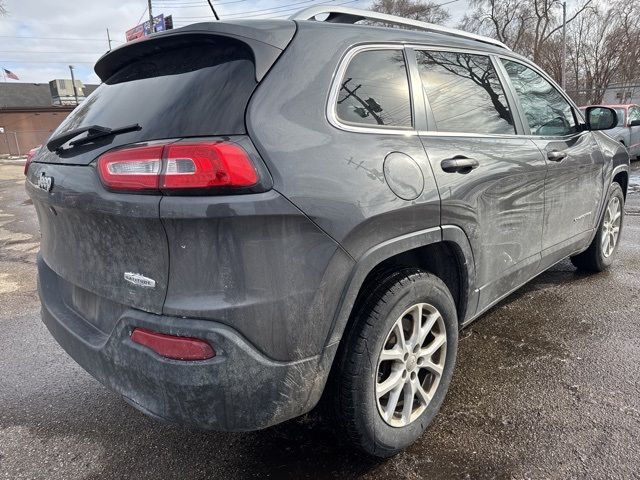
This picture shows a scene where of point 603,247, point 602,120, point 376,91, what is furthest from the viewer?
point 603,247

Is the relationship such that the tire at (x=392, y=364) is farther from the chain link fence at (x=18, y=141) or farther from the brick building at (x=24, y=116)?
the chain link fence at (x=18, y=141)

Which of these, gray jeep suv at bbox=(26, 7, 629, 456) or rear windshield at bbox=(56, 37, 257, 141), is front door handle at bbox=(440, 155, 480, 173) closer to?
gray jeep suv at bbox=(26, 7, 629, 456)

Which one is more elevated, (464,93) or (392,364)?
(464,93)

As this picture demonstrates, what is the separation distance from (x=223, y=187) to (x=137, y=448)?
1510 mm

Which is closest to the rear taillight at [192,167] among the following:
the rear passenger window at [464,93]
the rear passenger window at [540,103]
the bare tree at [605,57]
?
the rear passenger window at [464,93]

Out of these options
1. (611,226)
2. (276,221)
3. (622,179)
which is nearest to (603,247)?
(611,226)

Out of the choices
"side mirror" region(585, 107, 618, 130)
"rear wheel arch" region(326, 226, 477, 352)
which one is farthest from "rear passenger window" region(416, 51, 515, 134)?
"side mirror" region(585, 107, 618, 130)

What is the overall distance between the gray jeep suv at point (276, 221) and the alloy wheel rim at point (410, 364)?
11 mm

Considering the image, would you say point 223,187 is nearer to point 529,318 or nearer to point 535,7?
point 529,318

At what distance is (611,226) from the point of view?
459 centimetres

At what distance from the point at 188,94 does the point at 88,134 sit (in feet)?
1.76

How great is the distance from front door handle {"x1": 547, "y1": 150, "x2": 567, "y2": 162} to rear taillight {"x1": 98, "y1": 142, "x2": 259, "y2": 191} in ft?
7.72

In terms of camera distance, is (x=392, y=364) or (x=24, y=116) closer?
(x=392, y=364)

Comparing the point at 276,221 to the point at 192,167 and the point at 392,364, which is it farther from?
the point at 392,364
